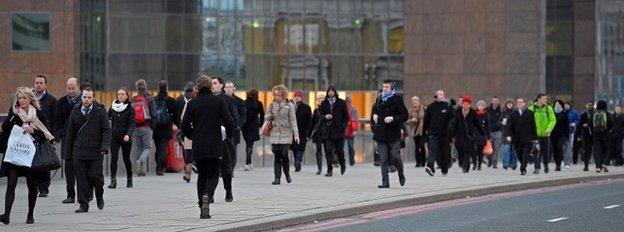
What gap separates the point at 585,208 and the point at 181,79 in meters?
43.0

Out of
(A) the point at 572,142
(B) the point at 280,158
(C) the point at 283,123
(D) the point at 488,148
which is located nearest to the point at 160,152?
(C) the point at 283,123

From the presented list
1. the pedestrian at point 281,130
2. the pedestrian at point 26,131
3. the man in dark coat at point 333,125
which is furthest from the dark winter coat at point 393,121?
the pedestrian at point 26,131

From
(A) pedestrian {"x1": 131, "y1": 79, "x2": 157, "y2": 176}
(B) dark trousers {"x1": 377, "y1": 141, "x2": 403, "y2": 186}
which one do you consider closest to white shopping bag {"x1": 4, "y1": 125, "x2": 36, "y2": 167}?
(B) dark trousers {"x1": 377, "y1": 141, "x2": 403, "y2": 186}

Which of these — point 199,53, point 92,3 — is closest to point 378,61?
point 199,53

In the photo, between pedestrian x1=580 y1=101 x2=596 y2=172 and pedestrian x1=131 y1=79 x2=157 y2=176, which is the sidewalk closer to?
pedestrian x1=131 y1=79 x2=157 y2=176

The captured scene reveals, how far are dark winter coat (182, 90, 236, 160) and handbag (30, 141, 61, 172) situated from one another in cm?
166

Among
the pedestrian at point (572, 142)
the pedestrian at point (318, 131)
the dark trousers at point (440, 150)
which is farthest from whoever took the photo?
the pedestrian at point (572, 142)

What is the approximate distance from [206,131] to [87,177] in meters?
1.65

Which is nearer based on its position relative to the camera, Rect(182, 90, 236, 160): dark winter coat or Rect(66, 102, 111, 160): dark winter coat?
Rect(182, 90, 236, 160): dark winter coat

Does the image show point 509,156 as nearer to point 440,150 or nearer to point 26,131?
point 440,150

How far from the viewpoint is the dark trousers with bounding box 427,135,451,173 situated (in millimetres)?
29688

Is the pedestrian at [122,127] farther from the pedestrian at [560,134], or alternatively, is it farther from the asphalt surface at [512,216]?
the pedestrian at [560,134]

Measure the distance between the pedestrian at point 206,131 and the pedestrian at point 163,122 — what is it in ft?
29.8

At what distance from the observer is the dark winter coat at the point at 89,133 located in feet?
64.6
